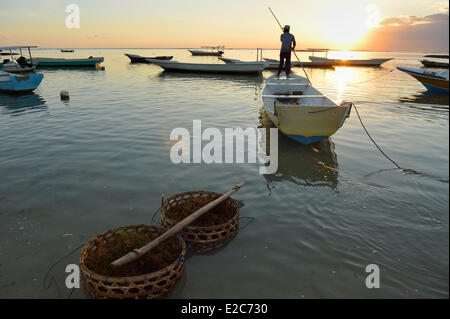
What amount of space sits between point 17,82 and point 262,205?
2099 cm

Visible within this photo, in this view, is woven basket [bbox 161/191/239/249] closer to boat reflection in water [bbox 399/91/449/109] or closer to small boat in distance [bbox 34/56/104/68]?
boat reflection in water [bbox 399/91/449/109]

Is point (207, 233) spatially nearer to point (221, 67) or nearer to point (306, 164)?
point (306, 164)

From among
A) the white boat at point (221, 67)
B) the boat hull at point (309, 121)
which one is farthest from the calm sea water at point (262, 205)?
the white boat at point (221, 67)

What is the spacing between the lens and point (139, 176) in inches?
274

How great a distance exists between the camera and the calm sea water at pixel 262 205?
3.87 metres

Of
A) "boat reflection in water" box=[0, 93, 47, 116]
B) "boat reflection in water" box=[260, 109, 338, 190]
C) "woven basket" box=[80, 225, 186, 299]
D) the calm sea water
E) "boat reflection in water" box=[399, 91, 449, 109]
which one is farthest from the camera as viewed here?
"boat reflection in water" box=[399, 91, 449, 109]

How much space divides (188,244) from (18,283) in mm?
2438

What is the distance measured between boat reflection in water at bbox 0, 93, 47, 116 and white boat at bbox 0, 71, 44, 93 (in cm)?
47

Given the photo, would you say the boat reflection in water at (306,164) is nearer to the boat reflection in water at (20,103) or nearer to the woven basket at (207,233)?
the woven basket at (207,233)

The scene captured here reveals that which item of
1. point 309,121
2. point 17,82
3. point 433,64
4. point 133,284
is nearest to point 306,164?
point 309,121

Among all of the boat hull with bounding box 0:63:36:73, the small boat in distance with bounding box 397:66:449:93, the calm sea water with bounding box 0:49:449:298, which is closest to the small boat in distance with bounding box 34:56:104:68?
the boat hull with bounding box 0:63:36:73

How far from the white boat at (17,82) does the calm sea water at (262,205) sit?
30.6 feet

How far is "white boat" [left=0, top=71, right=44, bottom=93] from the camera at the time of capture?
18688 millimetres
